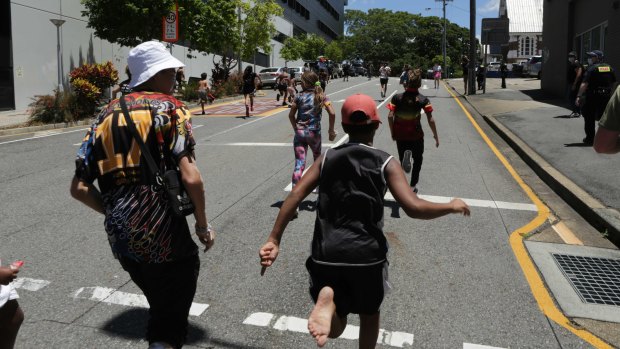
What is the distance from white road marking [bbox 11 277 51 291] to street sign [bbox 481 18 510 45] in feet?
88.4

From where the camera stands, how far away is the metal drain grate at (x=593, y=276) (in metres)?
4.66

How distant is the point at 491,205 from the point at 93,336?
5.66 m

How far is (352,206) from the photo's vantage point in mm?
2975

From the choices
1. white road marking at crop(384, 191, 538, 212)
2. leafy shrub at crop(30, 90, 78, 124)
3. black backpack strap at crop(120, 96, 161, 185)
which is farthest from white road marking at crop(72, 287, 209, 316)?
leafy shrub at crop(30, 90, 78, 124)

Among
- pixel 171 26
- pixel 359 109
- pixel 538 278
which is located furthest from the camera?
pixel 171 26

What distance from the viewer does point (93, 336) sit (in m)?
3.88

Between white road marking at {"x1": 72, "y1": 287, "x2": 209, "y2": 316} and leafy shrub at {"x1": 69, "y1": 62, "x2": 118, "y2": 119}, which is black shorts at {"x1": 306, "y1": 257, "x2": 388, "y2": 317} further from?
leafy shrub at {"x1": 69, "y1": 62, "x2": 118, "y2": 119}

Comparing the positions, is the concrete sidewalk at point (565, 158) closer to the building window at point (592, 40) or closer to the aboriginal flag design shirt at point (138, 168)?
the building window at point (592, 40)

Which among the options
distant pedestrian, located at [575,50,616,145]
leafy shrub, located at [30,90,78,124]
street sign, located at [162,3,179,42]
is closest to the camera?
distant pedestrian, located at [575,50,616,145]

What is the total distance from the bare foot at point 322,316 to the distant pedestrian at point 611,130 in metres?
1.77

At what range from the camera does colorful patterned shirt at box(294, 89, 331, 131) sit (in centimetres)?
734

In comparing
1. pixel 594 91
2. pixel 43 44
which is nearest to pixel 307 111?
pixel 594 91

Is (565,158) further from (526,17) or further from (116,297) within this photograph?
(526,17)

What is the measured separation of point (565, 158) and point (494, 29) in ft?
63.5
